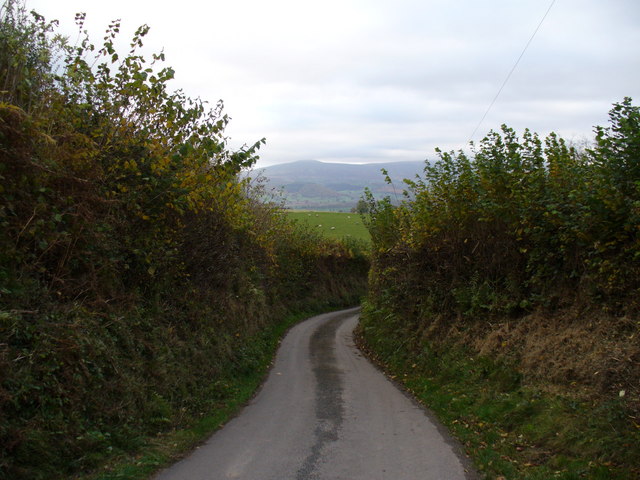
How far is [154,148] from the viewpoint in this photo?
9.91 m

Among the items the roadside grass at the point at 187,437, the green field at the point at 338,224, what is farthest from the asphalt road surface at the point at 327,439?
the green field at the point at 338,224

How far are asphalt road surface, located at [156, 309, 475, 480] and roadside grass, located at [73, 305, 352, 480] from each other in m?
0.21

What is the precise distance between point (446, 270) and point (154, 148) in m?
9.23

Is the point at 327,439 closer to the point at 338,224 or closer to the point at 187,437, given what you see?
the point at 187,437

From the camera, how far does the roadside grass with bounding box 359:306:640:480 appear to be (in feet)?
20.5

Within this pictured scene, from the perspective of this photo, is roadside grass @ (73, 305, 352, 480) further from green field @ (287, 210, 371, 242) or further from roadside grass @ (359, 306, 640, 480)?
green field @ (287, 210, 371, 242)

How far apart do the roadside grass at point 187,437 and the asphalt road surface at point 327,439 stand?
21 centimetres

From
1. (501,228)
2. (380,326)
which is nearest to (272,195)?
(380,326)

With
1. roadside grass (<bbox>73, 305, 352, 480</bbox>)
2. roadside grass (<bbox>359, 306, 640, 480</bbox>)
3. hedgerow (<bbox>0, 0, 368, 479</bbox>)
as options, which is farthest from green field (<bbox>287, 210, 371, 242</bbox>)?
roadside grass (<bbox>359, 306, 640, 480</bbox>)

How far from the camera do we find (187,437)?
8.16 metres

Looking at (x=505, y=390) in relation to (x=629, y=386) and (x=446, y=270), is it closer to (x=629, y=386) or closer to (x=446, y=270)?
(x=629, y=386)

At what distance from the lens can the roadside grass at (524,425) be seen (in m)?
6.25

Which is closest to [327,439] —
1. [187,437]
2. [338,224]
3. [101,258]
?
[187,437]

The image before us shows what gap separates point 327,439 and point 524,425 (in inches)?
129
